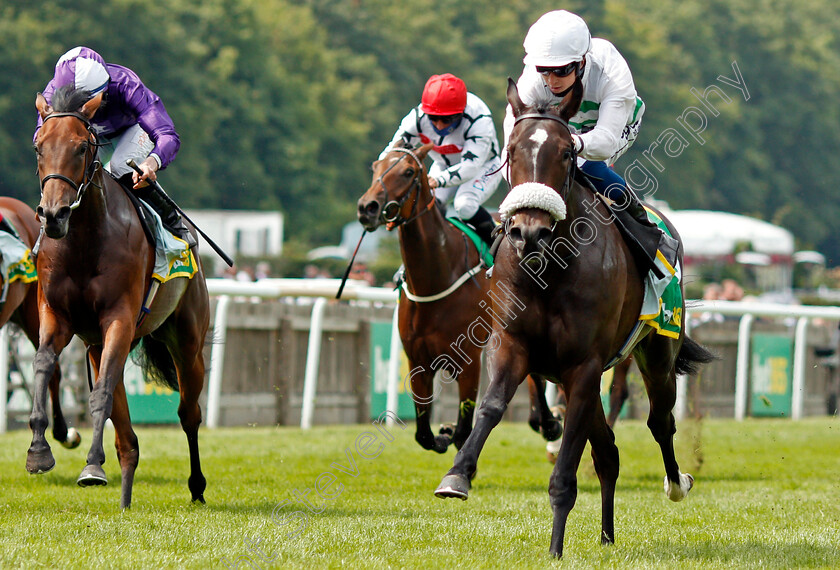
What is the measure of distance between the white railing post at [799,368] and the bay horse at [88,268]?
9.70 metres

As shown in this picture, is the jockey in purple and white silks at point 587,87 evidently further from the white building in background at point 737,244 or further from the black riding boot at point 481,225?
the white building in background at point 737,244

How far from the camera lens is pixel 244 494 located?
23.8 ft

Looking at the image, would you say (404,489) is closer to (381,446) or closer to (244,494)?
(244,494)

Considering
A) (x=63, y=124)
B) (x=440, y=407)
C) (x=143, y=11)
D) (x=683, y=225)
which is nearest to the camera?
(x=63, y=124)

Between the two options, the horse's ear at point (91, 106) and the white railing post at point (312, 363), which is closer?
the horse's ear at point (91, 106)

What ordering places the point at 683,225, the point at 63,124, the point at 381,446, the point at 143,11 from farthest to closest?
1. the point at 143,11
2. the point at 683,225
3. the point at 381,446
4. the point at 63,124

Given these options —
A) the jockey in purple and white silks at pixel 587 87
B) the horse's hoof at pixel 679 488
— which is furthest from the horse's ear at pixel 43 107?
the horse's hoof at pixel 679 488

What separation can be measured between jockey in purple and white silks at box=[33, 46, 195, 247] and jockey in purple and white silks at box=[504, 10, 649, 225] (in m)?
2.01

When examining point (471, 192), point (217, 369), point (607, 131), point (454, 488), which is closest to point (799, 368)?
point (217, 369)

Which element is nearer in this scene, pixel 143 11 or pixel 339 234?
pixel 143 11

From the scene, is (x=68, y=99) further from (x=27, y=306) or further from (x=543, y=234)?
(x=27, y=306)

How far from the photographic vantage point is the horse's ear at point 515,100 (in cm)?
519

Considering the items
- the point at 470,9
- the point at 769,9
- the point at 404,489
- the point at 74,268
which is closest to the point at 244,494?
the point at 404,489

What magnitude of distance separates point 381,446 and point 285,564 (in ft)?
17.7
